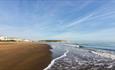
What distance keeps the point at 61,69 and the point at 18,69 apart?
3.00 meters

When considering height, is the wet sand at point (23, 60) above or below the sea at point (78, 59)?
above

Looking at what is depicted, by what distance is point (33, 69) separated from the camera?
9031mm

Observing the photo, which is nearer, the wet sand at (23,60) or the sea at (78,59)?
the wet sand at (23,60)

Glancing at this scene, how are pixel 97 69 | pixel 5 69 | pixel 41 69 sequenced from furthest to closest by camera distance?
pixel 97 69, pixel 41 69, pixel 5 69

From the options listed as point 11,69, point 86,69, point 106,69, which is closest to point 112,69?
point 106,69

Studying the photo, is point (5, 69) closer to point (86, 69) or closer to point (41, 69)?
point (41, 69)

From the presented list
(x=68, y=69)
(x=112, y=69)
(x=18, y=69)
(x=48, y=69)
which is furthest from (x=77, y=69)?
(x=18, y=69)

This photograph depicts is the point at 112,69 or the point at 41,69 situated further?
the point at 112,69

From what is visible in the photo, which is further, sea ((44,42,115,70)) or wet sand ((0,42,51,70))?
→ sea ((44,42,115,70))

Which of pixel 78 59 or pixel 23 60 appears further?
pixel 78 59

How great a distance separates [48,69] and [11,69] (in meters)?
2.50

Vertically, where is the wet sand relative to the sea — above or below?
above

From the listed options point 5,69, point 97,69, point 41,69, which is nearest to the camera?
point 5,69

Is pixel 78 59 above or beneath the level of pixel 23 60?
beneath
